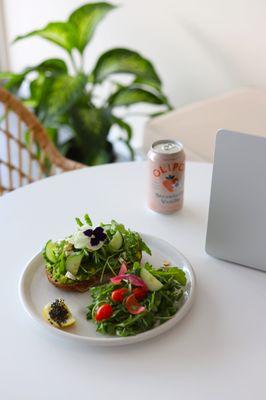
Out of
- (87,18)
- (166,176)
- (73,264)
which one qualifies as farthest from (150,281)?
(87,18)

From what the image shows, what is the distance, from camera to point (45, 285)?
879mm

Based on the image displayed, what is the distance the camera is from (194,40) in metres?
2.03

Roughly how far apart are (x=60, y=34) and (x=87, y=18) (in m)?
0.11

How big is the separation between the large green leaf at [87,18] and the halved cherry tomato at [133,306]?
1.36 meters

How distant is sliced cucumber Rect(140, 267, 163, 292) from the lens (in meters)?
0.80

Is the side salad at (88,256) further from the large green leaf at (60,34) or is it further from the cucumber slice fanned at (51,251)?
the large green leaf at (60,34)

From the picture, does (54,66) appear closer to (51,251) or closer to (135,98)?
(135,98)

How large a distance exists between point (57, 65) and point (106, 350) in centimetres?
143

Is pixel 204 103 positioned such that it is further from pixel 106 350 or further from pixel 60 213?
pixel 106 350

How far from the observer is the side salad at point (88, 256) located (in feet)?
2.77

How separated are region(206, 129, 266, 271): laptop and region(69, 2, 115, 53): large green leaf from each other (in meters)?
1.21

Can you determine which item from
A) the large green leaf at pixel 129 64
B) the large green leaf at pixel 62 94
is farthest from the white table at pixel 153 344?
the large green leaf at pixel 129 64

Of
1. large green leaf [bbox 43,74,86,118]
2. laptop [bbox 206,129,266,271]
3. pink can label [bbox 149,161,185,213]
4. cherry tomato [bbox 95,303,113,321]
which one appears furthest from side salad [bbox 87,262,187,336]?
large green leaf [bbox 43,74,86,118]

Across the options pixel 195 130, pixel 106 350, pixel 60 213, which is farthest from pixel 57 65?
pixel 106 350
